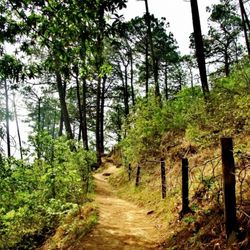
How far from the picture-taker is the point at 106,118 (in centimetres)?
4116

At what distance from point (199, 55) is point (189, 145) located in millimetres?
3737

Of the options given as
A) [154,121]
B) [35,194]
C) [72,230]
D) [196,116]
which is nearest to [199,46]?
[196,116]

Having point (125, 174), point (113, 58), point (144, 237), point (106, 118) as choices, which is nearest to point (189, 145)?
point (144, 237)

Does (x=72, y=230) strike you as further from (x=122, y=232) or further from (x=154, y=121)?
(x=154, y=121)

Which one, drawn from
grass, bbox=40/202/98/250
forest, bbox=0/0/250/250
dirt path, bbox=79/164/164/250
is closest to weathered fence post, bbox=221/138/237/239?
forest, bbox=0/0/250/250

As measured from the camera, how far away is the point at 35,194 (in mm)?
9227

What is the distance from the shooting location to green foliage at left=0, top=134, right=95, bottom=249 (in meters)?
8.54

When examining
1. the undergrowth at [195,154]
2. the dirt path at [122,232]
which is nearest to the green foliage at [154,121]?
the undergrowth at [195,154]

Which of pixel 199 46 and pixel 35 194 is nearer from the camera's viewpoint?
pixel 35 194

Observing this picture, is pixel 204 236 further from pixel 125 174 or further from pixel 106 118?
pixel 106 118

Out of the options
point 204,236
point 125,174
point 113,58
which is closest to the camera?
point 204,236

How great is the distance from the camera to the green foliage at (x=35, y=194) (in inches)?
336

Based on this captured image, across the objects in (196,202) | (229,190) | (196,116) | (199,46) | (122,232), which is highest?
A: (199,46)

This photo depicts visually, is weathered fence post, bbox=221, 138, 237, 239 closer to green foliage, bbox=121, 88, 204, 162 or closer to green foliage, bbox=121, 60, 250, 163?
green foliage, bbox=121, 60, 250, 163
